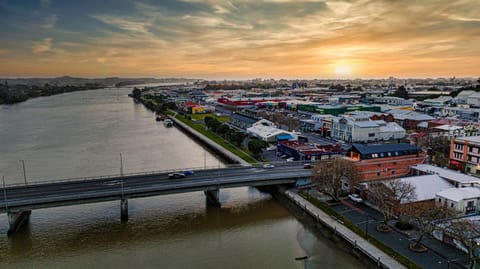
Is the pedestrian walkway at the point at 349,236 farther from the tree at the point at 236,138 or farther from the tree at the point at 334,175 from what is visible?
the tree at the point at 236,138

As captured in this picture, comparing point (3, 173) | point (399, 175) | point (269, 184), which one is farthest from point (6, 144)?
point (399, 175)

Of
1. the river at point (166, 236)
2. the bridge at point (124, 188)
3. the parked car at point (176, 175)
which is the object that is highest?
the parked car at point (176, 175)

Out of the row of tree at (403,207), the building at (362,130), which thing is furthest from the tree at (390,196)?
the building at (362,130)

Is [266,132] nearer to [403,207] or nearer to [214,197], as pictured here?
[214,197]

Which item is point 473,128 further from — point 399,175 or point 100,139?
point 100,139

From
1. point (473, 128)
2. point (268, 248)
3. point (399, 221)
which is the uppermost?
point (473, 128)

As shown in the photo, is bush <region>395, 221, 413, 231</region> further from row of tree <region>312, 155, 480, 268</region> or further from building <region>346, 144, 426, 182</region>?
building <region>346, 144, 426, 182</region>
